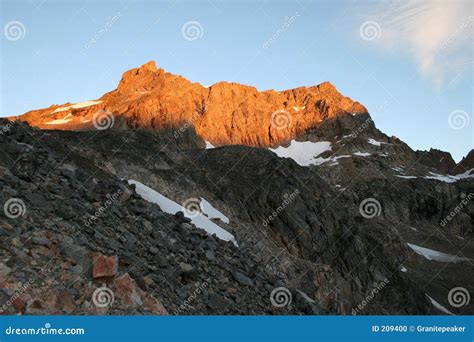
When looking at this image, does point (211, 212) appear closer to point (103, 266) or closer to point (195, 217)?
point (195, 217)

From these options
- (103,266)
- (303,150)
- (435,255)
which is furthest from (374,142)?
(103,266)

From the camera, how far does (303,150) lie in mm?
186375

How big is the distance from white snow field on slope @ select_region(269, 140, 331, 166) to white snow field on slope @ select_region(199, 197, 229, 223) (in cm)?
14838

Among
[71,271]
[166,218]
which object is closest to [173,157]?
[166,218]

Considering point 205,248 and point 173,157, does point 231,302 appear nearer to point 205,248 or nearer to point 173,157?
point 205,248

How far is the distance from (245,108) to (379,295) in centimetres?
14997

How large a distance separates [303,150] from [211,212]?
162 metres

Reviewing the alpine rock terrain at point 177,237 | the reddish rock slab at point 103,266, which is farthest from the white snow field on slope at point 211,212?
the reddish rock slab at point 103,266

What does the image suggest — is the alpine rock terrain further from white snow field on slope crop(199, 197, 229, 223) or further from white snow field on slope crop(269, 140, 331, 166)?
white snow field on slope crop(269, 140, 331, 166)

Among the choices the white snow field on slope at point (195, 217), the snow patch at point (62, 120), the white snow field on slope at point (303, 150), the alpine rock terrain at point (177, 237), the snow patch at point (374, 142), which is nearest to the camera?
the alpine rock terrain at point (177, 237)

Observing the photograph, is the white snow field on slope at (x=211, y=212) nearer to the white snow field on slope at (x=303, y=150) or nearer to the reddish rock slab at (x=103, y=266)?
the reddish rock slab at (x=103, y=266)

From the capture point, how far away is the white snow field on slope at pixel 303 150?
179m

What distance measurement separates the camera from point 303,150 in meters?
186

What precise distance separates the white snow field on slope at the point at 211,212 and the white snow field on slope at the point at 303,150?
487 feet
